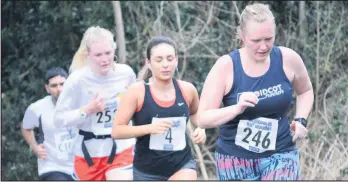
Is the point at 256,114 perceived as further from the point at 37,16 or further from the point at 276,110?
the point at 37,16

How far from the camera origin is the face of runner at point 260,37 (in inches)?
197

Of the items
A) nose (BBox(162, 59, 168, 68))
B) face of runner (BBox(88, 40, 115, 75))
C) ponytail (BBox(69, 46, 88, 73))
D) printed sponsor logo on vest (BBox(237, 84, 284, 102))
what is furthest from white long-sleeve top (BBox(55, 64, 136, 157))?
printed sponsor logo on vest (BBox(237, 84, 284, 102))

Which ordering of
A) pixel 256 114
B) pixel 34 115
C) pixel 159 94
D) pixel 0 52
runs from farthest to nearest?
1. pixel 0 52
2. pixel 34 115
3. pixel 159 94
4. pixel 256 114

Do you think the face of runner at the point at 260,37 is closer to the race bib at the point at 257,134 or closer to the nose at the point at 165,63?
the race bib at the point at 257,134

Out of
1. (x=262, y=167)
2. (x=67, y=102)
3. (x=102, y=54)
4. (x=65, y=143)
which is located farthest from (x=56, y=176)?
(x=262, y=167)

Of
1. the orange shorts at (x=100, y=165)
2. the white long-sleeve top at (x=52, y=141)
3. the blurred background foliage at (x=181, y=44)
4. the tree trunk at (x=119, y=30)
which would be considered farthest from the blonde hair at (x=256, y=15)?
the tree trunk at (x=119, y=30)

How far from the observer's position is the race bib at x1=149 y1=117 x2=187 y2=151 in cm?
Answer: 623

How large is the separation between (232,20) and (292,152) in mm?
7403

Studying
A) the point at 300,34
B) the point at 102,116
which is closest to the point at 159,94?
the point at 102,116

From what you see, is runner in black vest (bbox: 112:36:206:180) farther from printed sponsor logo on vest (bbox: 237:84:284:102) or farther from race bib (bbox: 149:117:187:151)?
printed sponsor logo on vest (bbox: 237:84:284:102)

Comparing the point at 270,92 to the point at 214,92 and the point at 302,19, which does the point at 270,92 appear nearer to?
the point at 214,92

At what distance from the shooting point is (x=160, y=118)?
242 inches

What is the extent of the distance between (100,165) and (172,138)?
1246mm

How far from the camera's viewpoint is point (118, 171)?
23.4 feet
